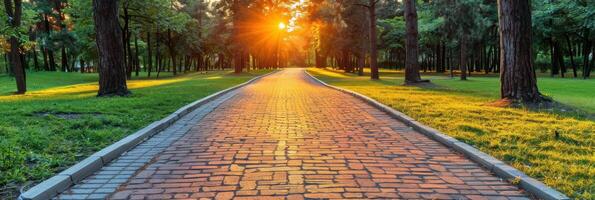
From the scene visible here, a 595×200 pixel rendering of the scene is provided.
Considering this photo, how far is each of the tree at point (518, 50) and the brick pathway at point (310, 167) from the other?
12.8 ft

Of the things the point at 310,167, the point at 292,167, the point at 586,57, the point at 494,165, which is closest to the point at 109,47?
the point at 292,167

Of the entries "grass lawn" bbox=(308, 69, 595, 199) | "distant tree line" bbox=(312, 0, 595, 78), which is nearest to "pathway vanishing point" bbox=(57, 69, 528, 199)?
"grass lawn" bbox=(308, 69, 595, 199)

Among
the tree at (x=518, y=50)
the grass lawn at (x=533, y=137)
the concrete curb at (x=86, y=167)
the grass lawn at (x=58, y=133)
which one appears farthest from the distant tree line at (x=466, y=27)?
the concrete curb at (x=86, y=167)

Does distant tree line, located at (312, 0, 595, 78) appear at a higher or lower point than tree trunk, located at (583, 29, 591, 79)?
higher

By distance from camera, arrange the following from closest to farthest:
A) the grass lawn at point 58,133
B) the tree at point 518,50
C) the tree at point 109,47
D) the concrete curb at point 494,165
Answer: the concrete curb at point 494,165, the grass lawn at point 58,133, the tree at point 518,50, the tree at point 109,47

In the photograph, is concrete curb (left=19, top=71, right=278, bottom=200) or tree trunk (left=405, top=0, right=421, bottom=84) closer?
concrete curb (left=19, top=71, right=278, bottom=200)

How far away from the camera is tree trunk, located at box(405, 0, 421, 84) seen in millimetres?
21469

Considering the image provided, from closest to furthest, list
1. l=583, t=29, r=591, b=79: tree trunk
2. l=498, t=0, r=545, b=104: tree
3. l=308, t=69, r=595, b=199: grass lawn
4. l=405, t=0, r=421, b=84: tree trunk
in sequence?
l=308, t=69, r=595, b=199: grass lawn
l=498, t=0, r=545, b=104: tree
l=405, t=0, r=421, b=84: tree trunk
l=583, t=29, r=591, b=79: tree trunk

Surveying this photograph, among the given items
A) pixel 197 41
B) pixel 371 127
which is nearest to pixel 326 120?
pixel 371 127

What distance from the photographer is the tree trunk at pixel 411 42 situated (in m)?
21.5

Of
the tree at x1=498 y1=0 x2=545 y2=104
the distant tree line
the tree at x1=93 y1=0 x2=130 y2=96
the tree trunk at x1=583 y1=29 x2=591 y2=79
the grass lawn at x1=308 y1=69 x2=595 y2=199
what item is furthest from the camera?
the tree trunk at x1=583 y1=29 x2=591 y2=79

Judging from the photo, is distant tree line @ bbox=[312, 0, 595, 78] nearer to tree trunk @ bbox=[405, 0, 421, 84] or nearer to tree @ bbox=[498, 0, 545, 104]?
tree trunk @ bbox=[405, 0, 421, 84]

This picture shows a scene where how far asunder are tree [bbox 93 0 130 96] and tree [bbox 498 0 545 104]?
38.4ft

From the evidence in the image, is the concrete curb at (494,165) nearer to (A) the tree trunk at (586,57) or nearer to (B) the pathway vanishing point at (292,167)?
(B) the pathway vanishing point at (292,167)
